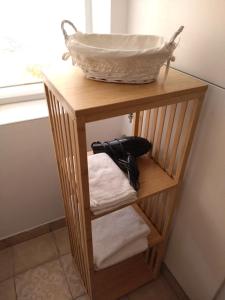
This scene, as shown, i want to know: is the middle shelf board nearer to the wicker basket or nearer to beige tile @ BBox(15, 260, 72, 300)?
the wicker basket

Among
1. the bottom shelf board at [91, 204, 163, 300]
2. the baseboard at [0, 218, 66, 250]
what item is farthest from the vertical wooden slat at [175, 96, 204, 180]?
the baseboard at [0, 218, 66, 250]

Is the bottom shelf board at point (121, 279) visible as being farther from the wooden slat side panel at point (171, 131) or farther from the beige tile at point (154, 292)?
the wooden slat side panel at point (171, 131)

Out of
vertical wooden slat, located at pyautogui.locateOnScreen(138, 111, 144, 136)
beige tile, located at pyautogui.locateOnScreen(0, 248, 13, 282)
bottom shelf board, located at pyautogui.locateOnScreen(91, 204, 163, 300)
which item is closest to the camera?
vertical wooden slat, located at pyautogui.locateOnScreen(138, 111, 144, 136)

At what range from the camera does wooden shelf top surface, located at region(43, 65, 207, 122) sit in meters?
A: 0.58

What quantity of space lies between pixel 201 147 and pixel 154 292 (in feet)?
2.91

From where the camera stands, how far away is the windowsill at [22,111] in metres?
1.09

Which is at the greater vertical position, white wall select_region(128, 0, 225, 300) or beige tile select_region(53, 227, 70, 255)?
white wall select_region(128, 0, 225, 300)

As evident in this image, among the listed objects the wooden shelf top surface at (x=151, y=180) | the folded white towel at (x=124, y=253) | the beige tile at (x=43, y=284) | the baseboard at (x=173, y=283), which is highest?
the wooden shelf top surface at (x=151, y=180)

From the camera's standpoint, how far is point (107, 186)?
829 mm

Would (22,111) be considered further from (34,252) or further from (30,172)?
(34,252)

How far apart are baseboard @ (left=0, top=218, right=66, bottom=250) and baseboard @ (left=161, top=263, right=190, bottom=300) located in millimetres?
699

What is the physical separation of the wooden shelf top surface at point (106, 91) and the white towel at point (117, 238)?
24.9 inches

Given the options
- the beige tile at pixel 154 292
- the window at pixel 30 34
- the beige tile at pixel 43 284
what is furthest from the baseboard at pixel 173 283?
the window at pixel 30 34

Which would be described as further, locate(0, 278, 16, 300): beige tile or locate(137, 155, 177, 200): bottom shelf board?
locate(0, 278, 16, 300): beige tile
